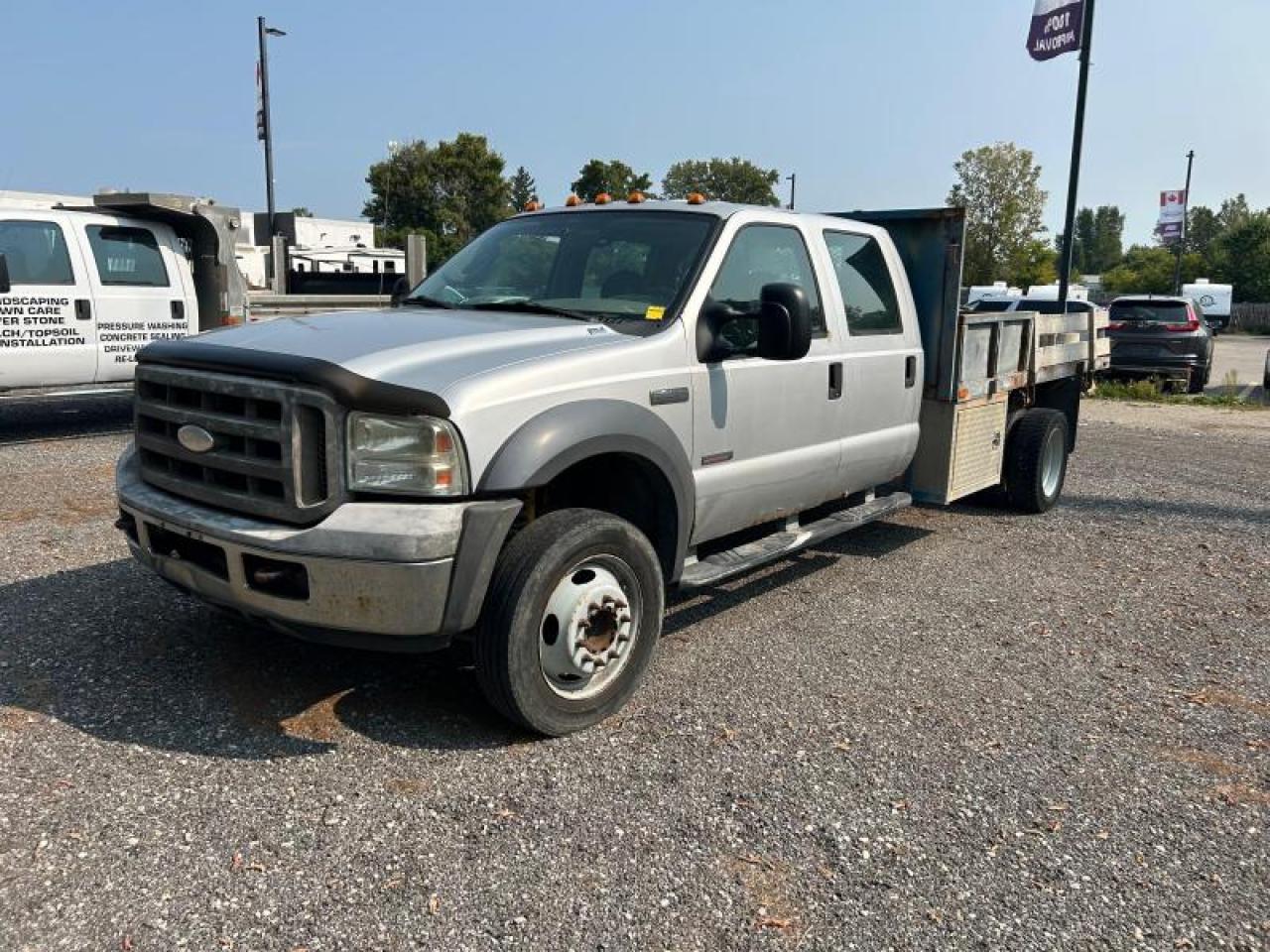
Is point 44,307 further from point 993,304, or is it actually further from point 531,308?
point 993,304

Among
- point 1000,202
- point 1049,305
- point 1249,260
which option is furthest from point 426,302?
point 1249,260

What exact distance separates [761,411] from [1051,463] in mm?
4016

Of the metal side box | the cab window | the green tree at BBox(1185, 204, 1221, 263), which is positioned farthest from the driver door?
the green tree at BBox(1185, 204, 1221, 263)

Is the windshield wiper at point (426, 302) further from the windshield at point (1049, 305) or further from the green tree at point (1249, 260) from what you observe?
the green tree at point (1249, 260)

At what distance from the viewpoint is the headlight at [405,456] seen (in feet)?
10.8

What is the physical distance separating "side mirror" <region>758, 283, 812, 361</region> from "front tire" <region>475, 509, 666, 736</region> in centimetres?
97

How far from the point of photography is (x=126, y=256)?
9734mm

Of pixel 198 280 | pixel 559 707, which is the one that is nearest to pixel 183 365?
pixel 559 707

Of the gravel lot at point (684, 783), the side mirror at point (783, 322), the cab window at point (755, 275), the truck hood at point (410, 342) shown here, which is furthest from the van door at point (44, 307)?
the side mirror at point (783, 322)

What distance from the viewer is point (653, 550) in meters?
4.06

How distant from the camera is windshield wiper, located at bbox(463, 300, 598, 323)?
171 inches

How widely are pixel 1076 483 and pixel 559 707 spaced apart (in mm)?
6840

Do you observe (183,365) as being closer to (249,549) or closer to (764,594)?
(249,549)

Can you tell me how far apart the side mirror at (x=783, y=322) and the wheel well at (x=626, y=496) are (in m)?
0.70
